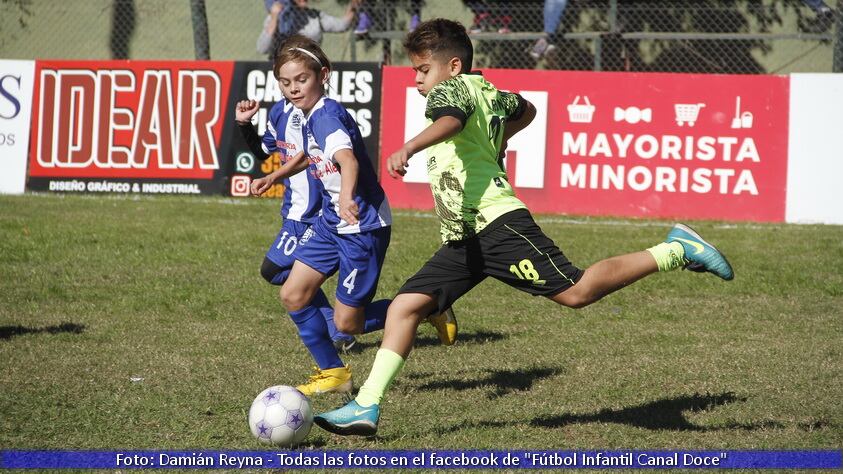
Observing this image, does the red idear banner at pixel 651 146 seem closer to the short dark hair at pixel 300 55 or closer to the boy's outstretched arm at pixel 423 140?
the short dark hair at pixel 300 55

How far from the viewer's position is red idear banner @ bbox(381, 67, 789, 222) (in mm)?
13523

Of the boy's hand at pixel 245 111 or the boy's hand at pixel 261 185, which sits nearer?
the boy's hand at pixel 261 185

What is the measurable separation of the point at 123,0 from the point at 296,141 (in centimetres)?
1561

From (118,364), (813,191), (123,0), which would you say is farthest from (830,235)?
(123,0)

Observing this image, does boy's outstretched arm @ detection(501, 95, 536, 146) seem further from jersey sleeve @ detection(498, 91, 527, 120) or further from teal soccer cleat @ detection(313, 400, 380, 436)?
teal soccer cleat @ detection(313, 400, 380, 436)

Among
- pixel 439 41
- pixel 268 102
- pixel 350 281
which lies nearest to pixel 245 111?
A: pixel 350 281

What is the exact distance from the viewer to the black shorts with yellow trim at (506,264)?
500 centimetres

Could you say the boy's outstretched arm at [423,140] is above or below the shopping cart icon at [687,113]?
below

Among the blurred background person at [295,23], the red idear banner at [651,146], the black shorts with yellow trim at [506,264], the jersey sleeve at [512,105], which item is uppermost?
the blurred background person at [295,23]

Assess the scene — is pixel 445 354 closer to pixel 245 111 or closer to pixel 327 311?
pixel 327 311

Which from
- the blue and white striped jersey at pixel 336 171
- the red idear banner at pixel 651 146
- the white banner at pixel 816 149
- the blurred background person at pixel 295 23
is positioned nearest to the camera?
the blue and white striped jersey at pixel 336 171

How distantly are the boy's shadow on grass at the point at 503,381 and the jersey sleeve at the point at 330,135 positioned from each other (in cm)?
138

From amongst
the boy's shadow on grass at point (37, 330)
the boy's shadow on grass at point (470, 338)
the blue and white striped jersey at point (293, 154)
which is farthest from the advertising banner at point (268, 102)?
the blue and white striped jersey at point (293, 154)

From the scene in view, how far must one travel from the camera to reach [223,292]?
8805 mm
